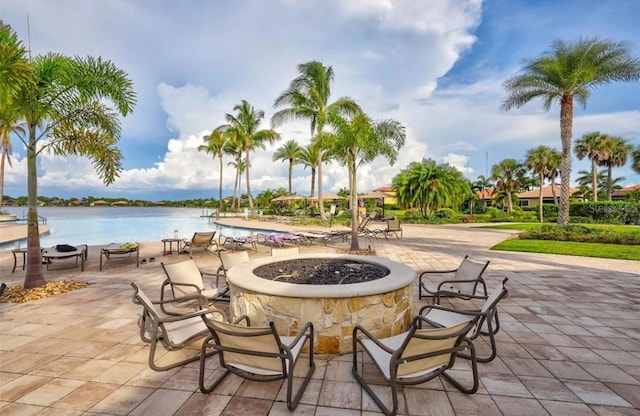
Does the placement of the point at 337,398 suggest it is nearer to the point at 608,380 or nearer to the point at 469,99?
the point at 608,380

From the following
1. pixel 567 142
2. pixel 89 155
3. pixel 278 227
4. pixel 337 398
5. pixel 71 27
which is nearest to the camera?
pixel 337 398

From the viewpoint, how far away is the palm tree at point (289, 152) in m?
→ 36.1

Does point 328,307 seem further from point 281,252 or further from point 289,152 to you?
point 289,152

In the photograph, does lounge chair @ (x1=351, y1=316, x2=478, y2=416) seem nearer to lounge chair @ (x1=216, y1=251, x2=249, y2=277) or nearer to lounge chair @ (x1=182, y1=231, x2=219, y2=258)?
lounge chair @ (x1=216, y1=251, x2=249, y2=277)

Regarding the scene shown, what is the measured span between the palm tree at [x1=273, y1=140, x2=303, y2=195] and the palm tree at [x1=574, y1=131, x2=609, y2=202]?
30267 mm

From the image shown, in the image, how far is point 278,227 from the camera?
20.1 meters

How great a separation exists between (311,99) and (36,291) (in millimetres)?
16861

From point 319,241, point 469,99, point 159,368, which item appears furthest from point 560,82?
point 159,368

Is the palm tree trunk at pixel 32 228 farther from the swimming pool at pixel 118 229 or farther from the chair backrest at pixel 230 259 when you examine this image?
the swimming pool at pixel 118 229

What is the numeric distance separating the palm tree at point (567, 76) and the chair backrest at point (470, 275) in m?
12.7

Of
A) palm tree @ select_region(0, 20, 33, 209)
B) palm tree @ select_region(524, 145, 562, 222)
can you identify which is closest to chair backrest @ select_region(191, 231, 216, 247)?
palm tree @ select_region(0, 20, 33, 209)

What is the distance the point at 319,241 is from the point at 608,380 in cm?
1020

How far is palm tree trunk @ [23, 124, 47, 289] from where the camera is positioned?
5.22 meters

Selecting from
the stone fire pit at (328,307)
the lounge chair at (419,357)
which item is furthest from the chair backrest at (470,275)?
the lounge chair at (419,357)
